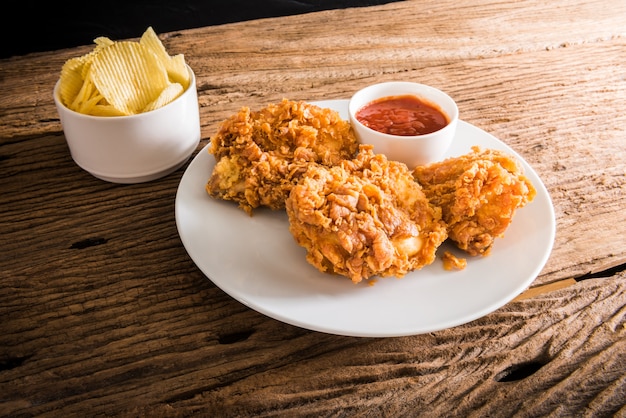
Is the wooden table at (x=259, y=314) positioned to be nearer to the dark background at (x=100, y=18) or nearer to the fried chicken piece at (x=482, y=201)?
the fried chicken piece at (x=482, y=201)

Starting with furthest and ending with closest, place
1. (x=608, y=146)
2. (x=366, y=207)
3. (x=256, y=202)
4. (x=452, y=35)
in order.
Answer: (x=452, y=35), (x=608, y=146), (x=256, y=202), (x=366, y=207)

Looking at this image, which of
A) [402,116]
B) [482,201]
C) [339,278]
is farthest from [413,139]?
[339,278]

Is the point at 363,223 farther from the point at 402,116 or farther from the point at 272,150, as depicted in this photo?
the point at 402,116

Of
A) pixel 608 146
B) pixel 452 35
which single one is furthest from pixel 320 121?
pixel 452 35

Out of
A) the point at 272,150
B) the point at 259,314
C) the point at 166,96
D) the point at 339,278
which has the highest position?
the point at 166,96

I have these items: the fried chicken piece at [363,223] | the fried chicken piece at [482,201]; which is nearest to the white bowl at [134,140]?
the fried chicken piece at [363,223]

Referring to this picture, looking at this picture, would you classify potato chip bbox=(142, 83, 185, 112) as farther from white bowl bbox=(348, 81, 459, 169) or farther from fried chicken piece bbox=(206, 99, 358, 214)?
white bowl bbox=(348, 81, 459, 169)

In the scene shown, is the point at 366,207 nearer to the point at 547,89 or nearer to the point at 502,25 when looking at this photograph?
the point at 547,89

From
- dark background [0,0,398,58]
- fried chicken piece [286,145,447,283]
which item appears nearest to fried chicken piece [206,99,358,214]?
fried chicken piece [286,145,447,283]
